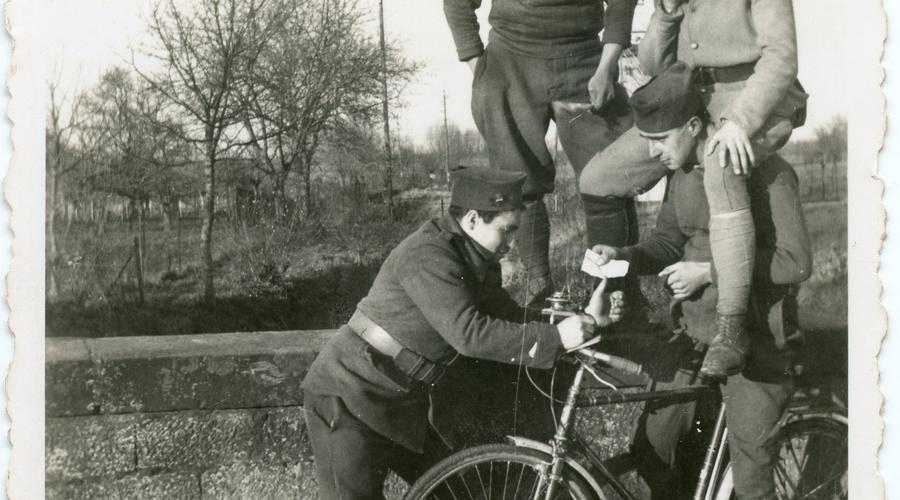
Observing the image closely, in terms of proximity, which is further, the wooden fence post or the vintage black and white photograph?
the wooden fence post

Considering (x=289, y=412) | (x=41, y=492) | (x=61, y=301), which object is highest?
(x=61, y=301)

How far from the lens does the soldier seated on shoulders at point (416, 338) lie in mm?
3098

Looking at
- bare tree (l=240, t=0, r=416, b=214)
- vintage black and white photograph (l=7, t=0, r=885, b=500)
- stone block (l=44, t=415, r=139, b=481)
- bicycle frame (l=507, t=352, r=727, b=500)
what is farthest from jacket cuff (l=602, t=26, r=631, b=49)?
stone block (l=44, t=415, r=139, b=481)

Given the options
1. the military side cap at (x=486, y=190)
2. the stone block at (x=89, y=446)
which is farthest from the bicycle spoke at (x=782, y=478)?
the stone block at (x=89, y=446)

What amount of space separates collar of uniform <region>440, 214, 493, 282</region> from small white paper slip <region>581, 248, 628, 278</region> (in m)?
0.43

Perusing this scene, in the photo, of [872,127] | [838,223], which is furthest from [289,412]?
[872,127]

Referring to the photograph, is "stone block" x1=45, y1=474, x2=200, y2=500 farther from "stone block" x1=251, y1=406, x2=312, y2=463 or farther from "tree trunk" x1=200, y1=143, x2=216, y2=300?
"tree trunk" x1=200, y1=143, x2=216, y2=300

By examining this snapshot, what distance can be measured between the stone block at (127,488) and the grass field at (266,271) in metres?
0.57

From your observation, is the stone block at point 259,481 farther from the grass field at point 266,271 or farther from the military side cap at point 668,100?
the military side cap at point 668,100

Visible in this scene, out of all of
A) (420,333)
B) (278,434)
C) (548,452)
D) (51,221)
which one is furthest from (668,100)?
(51,221)

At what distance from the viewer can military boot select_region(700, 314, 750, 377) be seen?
328 centimetres

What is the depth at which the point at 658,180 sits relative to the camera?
134 inches

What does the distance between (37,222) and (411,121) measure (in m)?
1.53

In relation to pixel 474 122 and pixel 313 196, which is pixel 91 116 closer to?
pixel 313 196
